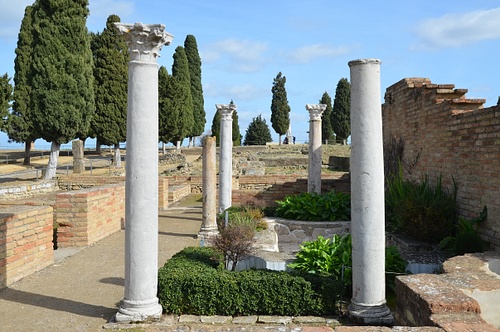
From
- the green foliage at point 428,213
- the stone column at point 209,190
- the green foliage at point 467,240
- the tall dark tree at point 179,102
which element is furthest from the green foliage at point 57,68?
the green foliage at point 467,240

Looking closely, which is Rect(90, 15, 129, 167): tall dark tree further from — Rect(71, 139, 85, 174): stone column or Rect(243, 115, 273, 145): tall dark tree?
Rect(243, 115, 273, 145): tall dark tree

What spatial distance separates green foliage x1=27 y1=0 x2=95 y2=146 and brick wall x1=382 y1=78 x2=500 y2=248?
54.2 ft

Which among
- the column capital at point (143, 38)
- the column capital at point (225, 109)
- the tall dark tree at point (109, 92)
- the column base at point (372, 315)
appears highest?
the tall dark tree at point (109, 92)

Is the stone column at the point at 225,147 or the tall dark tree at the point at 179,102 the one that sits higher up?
the tall dark tree at the point at 179,102

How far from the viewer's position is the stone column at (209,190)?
998 cm

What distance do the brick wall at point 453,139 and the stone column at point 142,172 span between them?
5.38m

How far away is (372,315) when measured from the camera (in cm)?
503

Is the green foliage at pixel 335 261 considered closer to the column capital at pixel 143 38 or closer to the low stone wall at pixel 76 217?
the column capital at pixel 143 38

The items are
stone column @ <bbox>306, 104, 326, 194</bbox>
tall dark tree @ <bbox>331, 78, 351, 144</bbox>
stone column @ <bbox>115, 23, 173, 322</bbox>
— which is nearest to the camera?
stone column @ <bbox>115, 23, 173, 322</bbox>

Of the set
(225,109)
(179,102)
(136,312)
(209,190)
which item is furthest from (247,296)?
(179,102)

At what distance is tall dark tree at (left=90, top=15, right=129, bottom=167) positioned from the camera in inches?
1118

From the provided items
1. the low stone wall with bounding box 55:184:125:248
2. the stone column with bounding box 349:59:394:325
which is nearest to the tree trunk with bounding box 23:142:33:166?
the low stone wall with bounding box 55:184:125:248

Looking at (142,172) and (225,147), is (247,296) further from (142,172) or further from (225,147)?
(225,147)

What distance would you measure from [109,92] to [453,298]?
2748cm
